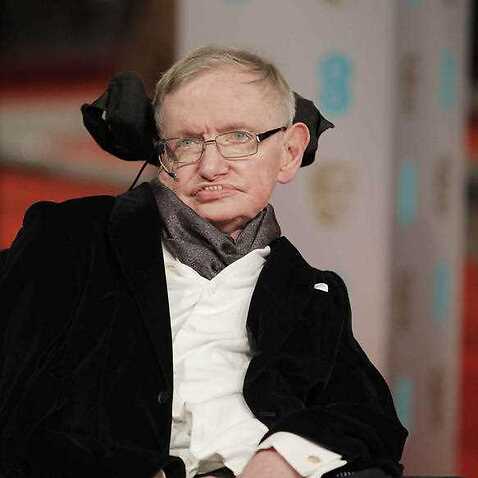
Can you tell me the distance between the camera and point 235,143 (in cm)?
135

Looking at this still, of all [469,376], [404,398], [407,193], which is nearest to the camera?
[407,193]

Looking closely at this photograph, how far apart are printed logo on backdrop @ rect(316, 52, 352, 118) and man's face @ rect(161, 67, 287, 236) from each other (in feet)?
3.00

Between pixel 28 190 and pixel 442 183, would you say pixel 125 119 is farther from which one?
pixel 28 190

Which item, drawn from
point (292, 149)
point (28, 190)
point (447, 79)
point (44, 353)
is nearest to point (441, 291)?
point (447, 79)

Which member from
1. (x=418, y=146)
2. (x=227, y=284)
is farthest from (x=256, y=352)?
(x=418, y=146)

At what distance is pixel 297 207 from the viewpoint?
2289mm

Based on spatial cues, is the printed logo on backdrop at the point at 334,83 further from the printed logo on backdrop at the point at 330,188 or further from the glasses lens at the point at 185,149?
the glasses lens at the point at 185,149

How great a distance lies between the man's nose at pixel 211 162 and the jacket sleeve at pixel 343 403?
19cm

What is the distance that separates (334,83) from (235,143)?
96cm

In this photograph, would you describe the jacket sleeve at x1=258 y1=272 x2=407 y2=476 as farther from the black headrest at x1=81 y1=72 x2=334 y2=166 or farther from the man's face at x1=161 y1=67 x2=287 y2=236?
the black headrest at x1=81 y1=72 x2=334 y2=166

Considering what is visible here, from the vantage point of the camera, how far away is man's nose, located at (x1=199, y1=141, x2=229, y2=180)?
4.38 ft

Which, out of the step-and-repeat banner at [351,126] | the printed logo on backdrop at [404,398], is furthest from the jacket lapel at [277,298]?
the printed logo on backdrop at [404,398]

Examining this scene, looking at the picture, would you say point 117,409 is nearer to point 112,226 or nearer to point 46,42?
point 112,226

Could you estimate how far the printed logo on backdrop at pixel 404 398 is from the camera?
2525mm
